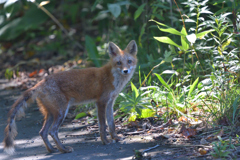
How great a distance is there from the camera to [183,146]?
4020 mm

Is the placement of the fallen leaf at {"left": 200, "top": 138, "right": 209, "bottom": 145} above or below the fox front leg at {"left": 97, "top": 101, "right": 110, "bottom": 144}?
below

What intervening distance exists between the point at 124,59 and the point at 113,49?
0.39m

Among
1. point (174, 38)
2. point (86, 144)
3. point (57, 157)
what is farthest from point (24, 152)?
point (174, 38)

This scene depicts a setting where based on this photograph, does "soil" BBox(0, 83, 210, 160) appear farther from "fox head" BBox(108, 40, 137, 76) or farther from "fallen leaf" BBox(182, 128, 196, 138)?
"fox head" BBox(108, 40, 137, 76)

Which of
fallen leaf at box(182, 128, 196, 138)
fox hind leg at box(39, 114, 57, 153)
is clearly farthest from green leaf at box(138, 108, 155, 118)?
fox hind leg at box(39, 114, 57, 153)

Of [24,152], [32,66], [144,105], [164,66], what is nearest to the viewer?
[24,152]

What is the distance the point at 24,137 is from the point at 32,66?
16.6 feet

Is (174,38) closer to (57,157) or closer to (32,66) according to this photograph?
(57,157)

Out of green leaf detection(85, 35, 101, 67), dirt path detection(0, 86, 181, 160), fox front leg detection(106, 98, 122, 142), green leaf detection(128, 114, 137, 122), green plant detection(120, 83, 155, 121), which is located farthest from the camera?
green leaf detection(85, 35, 101, 67)

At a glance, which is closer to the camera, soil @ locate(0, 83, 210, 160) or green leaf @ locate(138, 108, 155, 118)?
soil @ locate(0, 83, 210, 160)

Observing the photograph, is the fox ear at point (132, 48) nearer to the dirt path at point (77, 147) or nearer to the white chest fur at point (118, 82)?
the white chest fur at point (118, 82)

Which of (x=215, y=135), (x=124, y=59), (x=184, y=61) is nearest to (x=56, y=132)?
(x=124, y=59)

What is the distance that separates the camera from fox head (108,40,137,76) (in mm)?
5066

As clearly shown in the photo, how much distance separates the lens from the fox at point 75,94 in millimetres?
4441
